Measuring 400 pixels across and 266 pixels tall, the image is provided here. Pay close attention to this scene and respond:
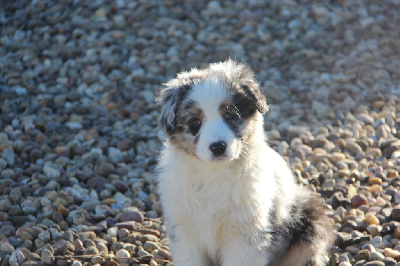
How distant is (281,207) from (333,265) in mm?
822

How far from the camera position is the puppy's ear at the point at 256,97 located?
455 cm

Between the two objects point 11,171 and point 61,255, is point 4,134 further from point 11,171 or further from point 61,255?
point 61,255

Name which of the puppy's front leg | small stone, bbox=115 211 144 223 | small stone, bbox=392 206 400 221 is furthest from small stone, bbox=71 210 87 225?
small stone, bbox=392 206 400 221

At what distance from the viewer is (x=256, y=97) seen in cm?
455

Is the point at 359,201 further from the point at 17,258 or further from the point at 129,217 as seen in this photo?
the point at 17,258

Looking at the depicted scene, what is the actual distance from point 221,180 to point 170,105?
2.00 ft

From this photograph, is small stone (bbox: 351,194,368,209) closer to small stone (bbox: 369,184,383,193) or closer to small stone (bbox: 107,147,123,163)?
small stone (bbox: 369,184,383,193)

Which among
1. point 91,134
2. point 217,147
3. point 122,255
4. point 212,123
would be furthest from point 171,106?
point 91,134

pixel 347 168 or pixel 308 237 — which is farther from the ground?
pixel 308 237

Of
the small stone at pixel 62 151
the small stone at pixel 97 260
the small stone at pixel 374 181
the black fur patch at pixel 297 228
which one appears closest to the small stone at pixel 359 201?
the small stone at pixel 374 181

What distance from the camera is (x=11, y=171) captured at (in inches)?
252

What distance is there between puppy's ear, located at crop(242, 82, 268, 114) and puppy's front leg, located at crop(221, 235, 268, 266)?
865 millimetres

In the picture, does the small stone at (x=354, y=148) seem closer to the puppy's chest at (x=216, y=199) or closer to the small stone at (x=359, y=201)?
the small stone at (x=359, y=201)

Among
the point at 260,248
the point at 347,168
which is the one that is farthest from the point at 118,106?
the point at 260,248
